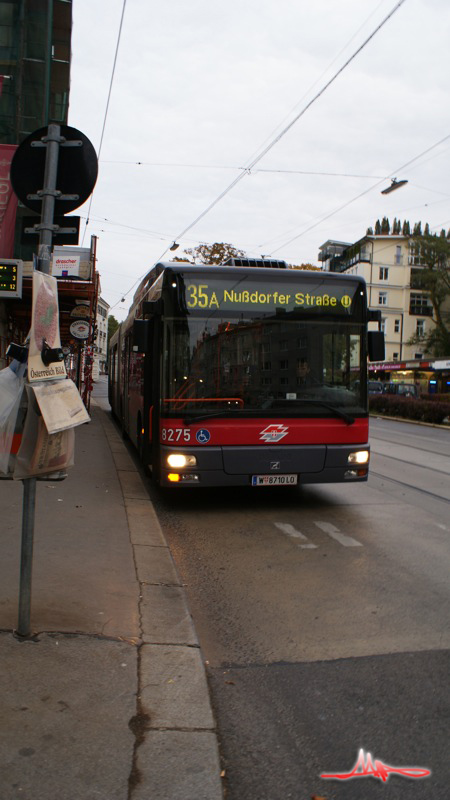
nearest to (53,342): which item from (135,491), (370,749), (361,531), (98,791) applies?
(98,791)

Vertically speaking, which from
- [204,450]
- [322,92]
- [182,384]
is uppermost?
[322,92]

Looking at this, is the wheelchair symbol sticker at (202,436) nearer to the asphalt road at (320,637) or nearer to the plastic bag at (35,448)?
the asphalt road at (320,637)

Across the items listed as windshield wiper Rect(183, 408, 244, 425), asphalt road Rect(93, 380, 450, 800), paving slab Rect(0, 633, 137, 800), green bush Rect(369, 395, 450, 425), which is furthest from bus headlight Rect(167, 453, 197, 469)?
green bush Rect(369, 395, 450, 425)

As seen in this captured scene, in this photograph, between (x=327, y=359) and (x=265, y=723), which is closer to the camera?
(x=265, y=723)

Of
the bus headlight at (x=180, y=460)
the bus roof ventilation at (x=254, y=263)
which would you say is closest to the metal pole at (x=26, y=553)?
the bus headlight at (x=180, y=460)

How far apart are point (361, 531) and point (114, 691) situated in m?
4.30

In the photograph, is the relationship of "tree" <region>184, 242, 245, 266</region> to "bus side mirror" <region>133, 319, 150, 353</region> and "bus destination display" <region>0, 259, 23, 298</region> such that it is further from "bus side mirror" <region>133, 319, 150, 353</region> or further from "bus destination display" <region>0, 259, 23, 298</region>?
"bus side mirror" <region>133, 319, 150, 353</region>

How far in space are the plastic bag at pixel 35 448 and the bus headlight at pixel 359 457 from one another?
4859mm

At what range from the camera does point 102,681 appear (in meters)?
3.19

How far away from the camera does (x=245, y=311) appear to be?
24.5 feet

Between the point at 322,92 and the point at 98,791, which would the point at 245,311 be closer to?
the point at 98,791

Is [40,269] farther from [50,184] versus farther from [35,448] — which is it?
[35,448]

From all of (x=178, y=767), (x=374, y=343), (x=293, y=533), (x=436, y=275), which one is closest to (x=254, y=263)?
(x=374, y=343)

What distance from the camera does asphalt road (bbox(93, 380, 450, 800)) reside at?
2779 millimetres
